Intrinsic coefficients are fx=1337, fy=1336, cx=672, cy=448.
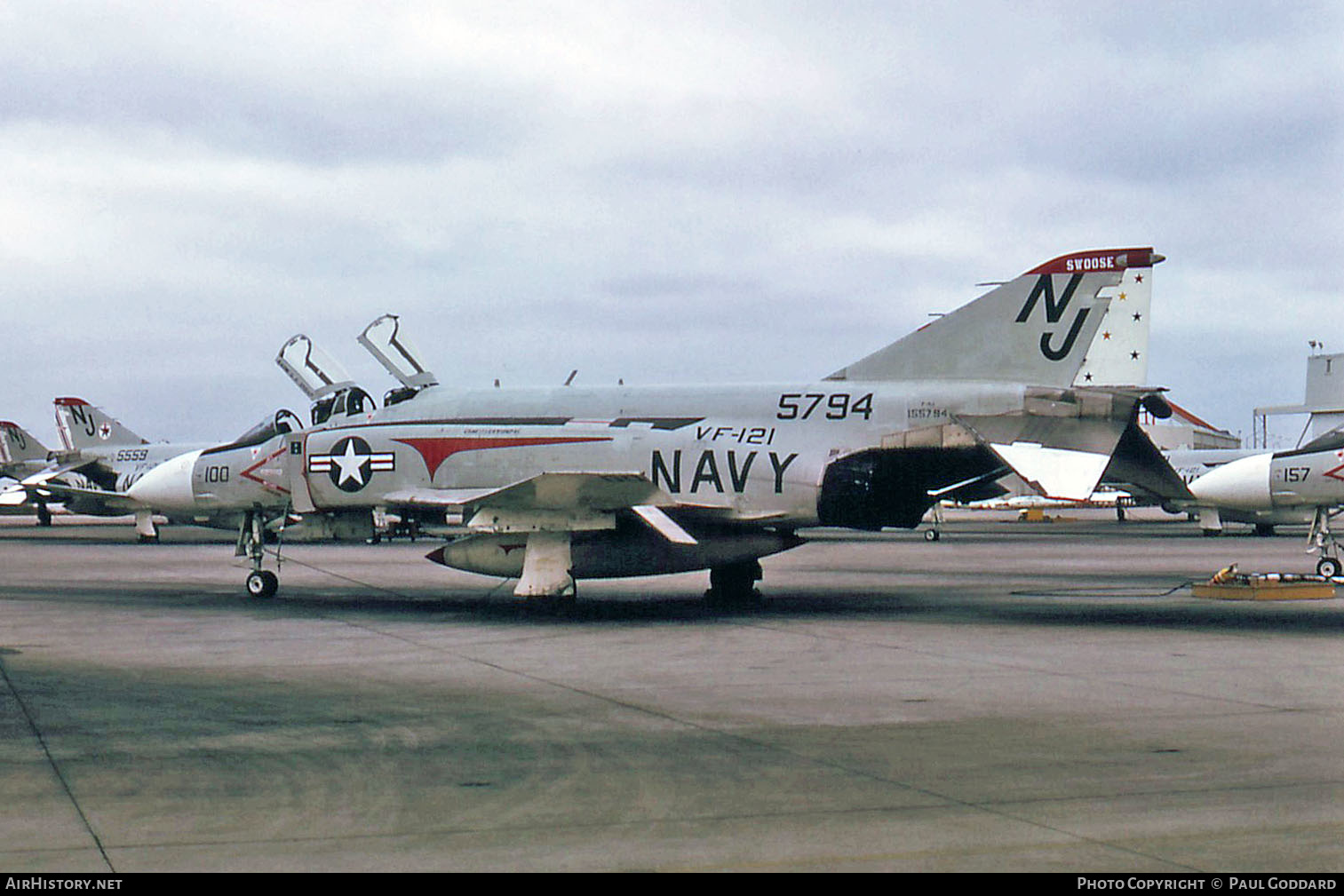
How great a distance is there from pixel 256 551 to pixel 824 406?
27.3ft

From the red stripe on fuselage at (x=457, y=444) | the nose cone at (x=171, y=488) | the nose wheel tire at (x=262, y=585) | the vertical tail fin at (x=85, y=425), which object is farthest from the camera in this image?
the vertical tail fin at (x=85, y=425)

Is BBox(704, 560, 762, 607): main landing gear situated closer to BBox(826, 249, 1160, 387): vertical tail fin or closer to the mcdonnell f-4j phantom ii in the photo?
the mcdonnell f-4j phantom ii

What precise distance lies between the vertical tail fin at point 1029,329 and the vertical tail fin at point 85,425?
139 ft

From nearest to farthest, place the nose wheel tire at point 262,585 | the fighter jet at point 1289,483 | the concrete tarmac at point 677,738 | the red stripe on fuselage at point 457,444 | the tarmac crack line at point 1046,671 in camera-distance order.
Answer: the concrete tarmac at point 677,738 < the tarmac crack line at point 1046,671 < the red stripe on fuselage at point 457,444 < the nose wheel tire at point 262,585 < the fighter jet at point 1289,483

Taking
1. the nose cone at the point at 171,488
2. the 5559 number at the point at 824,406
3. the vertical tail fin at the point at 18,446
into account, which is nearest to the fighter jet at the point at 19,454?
the vertical tail fin at the point at 18,446

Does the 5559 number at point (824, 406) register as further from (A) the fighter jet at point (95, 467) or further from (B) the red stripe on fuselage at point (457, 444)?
(A) the fighter jet at point (95, 467)

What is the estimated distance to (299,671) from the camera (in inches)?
440

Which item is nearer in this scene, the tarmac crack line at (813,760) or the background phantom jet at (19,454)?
the tarmac crack line at (813,760)

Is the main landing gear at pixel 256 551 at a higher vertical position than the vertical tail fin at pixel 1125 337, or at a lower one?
lower

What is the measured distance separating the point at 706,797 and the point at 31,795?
322 centimetres

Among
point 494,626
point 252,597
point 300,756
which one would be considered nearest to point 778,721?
point 300,756

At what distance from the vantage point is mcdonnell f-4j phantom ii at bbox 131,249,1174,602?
15.7 meters

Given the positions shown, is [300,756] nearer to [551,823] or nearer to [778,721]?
[551,823]

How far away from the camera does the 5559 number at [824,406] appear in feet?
54.7
